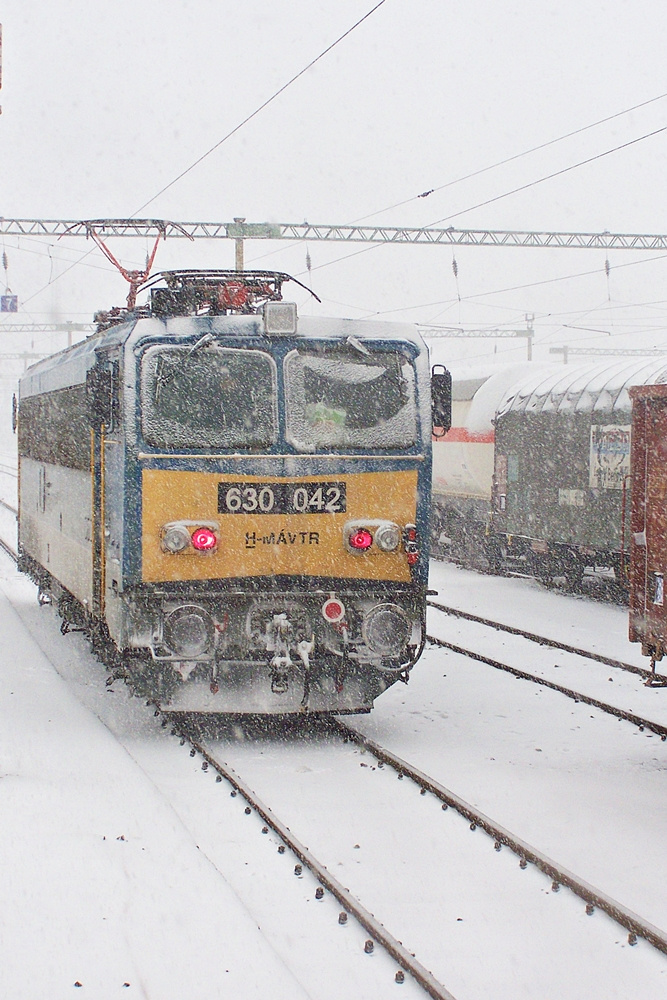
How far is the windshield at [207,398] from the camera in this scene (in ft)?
25.7

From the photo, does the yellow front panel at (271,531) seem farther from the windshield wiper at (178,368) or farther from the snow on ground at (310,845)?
the snow on ground at (310,845)

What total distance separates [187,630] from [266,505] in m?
0.96

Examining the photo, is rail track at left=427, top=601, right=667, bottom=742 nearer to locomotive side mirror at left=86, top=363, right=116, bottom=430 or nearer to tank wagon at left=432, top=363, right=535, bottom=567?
locomotive side mirror at left=86, top=363, right=116, bottom=430

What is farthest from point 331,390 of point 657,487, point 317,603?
point 657,487

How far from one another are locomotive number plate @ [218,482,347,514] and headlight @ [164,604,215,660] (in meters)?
0.68

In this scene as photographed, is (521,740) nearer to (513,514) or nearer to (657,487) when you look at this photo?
(657,487)

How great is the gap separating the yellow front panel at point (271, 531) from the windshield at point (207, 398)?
27 cm

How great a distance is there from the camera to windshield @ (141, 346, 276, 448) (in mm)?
7840

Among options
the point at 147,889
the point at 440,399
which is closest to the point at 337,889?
the point at 147,889

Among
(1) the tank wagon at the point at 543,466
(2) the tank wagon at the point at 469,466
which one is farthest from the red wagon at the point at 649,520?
(2) the tank wagon at the point at 469,466

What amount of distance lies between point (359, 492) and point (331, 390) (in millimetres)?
710

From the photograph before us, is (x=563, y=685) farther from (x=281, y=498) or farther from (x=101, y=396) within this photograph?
(x=101, y=396)

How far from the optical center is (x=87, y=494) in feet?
30.5

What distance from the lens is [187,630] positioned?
25.6 feet
